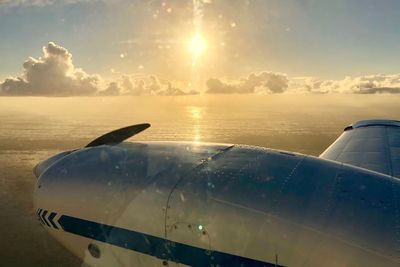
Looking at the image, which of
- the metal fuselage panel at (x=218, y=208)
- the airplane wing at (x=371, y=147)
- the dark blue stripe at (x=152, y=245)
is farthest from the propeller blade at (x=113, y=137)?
the airplane wing at (x=371, y=147)

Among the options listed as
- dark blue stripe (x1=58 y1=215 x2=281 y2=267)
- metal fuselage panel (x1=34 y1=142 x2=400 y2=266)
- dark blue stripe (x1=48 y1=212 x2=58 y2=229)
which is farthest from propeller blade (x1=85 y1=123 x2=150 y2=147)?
dark blue stripe (x1=58 y1=215 x2=281 y2=267)

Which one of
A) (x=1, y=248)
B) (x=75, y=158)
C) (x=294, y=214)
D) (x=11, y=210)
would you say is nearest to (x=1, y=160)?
(x=11, y=210)

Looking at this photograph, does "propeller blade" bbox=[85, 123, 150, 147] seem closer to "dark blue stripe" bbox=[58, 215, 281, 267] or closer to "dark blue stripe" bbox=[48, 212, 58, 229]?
"dark blue stripe" bbox=[48, 212, 58, 229]

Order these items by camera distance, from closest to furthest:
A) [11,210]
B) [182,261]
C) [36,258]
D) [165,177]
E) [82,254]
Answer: [182,261]
[165,177]
[82,254]
[36,258]
[11,210]

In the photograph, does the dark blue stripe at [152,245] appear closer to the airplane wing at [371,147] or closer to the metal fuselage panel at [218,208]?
the metal fuselage panel at [218,208]

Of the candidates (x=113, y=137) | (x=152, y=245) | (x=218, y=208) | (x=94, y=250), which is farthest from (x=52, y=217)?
(x=218, y=208)

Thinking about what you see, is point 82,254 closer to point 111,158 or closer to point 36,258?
point 111,158
